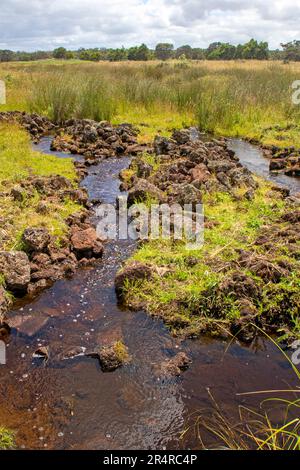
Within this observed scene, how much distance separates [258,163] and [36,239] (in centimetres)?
766

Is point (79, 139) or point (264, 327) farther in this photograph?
point (79, 139)

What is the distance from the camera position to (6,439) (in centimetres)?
358

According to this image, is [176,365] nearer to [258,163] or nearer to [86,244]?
[86,244]

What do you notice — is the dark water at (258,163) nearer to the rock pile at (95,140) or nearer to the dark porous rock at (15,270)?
the rock pile at (95,140)

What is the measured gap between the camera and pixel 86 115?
1594 cm

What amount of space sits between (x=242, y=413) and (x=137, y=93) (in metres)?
15.6

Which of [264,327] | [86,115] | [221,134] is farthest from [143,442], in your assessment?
[86,115]

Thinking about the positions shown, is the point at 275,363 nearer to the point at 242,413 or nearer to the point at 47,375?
the point at 242,413

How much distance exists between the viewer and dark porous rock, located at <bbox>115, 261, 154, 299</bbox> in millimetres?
5719

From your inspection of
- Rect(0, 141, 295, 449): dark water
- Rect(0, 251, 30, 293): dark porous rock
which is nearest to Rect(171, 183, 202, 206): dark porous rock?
Rect(0, 141, 295, 449): dark water

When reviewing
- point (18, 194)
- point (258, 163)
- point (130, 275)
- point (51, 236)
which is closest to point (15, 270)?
point (51, 236)

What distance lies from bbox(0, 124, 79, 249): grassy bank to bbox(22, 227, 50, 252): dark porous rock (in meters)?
0.27

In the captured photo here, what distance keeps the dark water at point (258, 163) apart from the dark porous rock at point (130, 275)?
5238mm

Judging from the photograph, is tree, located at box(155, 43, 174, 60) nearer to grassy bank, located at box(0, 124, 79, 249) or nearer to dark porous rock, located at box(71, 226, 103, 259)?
grassy bank, located at box(0, 124, 79, 249)
